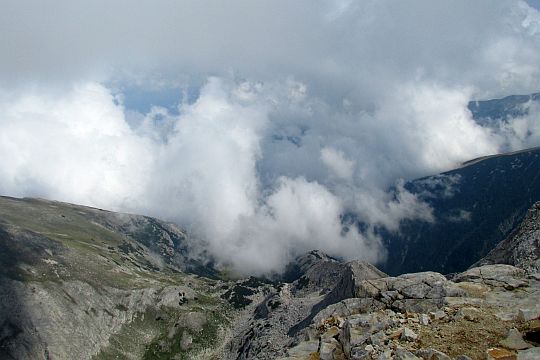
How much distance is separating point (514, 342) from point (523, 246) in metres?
60.6

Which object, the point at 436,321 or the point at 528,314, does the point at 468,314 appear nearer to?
the point at 436,321

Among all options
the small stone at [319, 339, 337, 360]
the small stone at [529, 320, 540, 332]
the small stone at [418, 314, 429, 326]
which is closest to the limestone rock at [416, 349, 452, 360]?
the small stone at [529, 320, 540, 332]

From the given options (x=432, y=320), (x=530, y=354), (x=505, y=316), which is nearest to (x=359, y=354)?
(x=432, y=320)

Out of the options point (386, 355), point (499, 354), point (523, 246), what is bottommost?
point (386, 355)

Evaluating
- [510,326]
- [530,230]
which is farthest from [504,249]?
[510,326]

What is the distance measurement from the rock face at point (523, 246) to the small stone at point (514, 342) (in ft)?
113

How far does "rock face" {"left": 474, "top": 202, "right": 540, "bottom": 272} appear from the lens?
7294cm

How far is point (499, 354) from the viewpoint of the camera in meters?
28.0

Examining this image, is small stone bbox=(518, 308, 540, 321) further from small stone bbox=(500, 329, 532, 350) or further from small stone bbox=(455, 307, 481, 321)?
small stone bbox=(500, 329, 532, 350)

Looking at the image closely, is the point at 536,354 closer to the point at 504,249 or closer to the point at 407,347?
the point at 407,347

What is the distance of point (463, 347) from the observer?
30.4 meters

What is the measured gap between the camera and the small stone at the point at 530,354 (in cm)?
2644

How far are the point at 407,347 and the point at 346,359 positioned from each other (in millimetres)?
5368

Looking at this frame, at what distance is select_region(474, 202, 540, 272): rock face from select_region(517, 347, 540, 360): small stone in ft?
122
